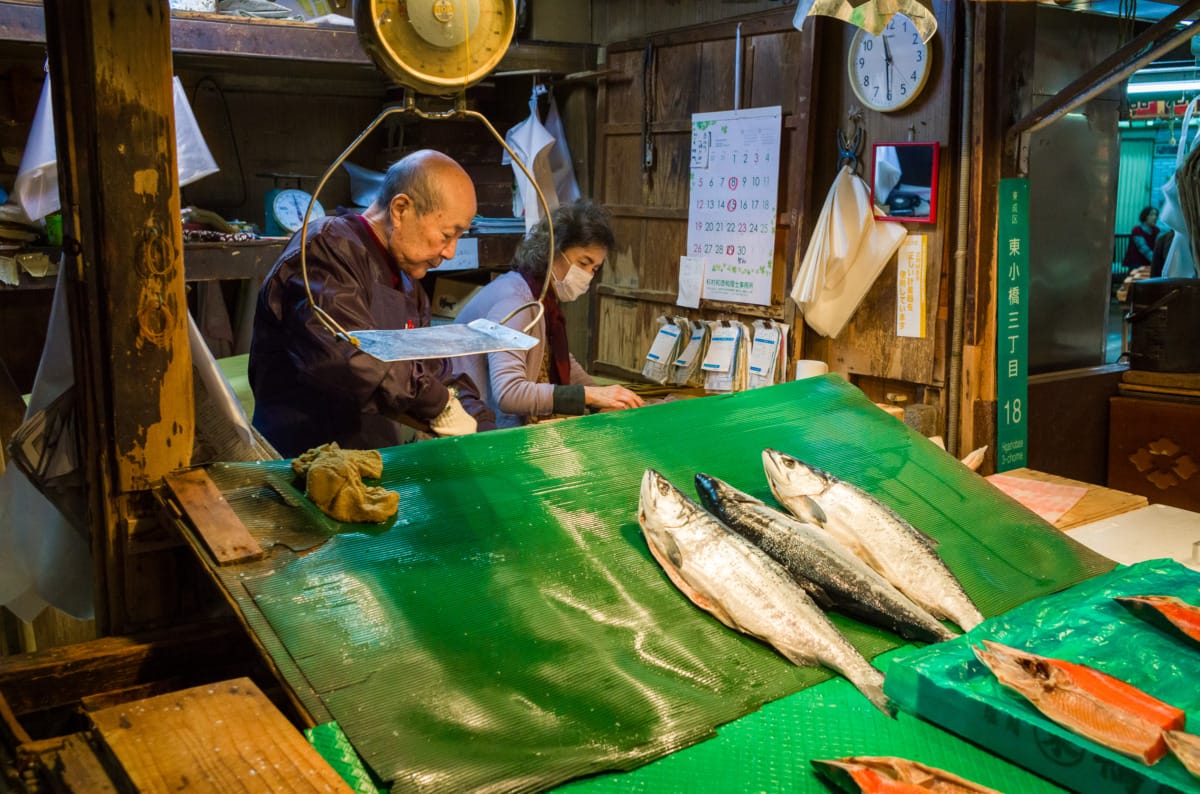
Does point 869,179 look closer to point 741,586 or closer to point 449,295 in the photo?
point 449,295

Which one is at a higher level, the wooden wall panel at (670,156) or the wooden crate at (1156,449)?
the wooden wall panel at (670,156)

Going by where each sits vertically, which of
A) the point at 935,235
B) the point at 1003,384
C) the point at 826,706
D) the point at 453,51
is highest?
the point at 453,51

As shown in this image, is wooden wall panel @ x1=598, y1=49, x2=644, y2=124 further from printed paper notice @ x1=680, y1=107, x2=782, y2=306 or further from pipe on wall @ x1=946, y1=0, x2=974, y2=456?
pipe on wall @ x1=946, y1=0, x2=974, y2=456

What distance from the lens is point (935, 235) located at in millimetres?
5520

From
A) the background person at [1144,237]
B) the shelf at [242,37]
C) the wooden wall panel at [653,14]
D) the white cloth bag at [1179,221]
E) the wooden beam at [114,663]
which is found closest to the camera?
the wooden beam at [114,663]

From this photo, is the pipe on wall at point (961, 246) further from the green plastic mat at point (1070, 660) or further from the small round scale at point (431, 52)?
the small round scale at point (431, 52)

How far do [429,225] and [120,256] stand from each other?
4.57 feet

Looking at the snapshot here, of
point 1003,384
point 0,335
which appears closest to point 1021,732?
point 1003,384

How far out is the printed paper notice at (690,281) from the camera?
23.3 ft

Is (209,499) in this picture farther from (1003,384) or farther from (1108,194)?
(1108,194)

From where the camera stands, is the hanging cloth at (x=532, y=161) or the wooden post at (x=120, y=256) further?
the hanging cloth at (x=532, y=161)

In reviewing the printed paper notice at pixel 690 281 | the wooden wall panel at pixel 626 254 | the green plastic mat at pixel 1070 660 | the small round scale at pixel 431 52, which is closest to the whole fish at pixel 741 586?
the green plastic mat at pixel 1070 660

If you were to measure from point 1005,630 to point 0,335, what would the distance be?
6709 mm

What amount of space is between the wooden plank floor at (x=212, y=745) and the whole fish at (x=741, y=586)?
3.83ft
